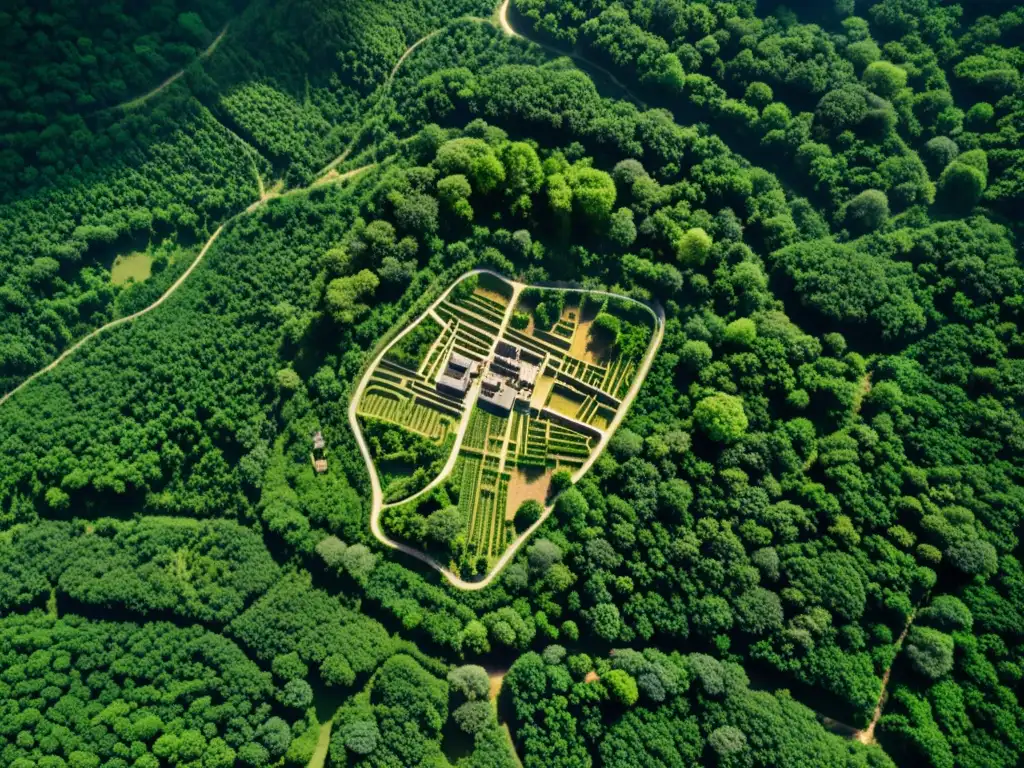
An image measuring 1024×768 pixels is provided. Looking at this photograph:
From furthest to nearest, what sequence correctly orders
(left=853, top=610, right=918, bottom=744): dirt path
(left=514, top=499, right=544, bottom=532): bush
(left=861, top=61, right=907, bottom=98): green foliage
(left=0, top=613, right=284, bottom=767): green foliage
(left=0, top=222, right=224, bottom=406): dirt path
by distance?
(left=861, top=61, right=907, bottom=98): green foliage < (left=0, top=222, right=224, bottom=406): dirt path < (left=514, top=499, right=544, bottom=532): bush < (left=853, top=610, right=918, bottom=744): dirt path < (left=0, top=613, right=284, bottom=767): green foliage

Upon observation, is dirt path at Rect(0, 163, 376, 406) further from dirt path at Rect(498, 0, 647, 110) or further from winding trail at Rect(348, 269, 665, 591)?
dirt path at Rect(498, 0, 647, 110)

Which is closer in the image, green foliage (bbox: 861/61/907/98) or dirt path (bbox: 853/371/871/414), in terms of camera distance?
dirt path (bbox: 853/371/871/414)

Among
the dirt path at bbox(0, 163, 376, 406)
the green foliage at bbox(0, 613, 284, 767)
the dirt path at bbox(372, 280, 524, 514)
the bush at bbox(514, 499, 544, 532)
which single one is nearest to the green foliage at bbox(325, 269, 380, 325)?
the dirt path at bbox(372, 280, 524, 514)

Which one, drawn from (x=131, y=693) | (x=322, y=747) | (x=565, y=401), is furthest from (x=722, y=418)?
(x=131, y=693)

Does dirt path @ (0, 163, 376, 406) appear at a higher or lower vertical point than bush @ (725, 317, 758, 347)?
lower

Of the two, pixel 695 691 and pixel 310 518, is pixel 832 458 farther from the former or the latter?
pixel 310 518

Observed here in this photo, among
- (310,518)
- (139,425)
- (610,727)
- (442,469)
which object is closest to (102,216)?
(139,425)

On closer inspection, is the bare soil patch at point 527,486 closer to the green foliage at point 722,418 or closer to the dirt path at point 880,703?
the green foliage at point 722,418
